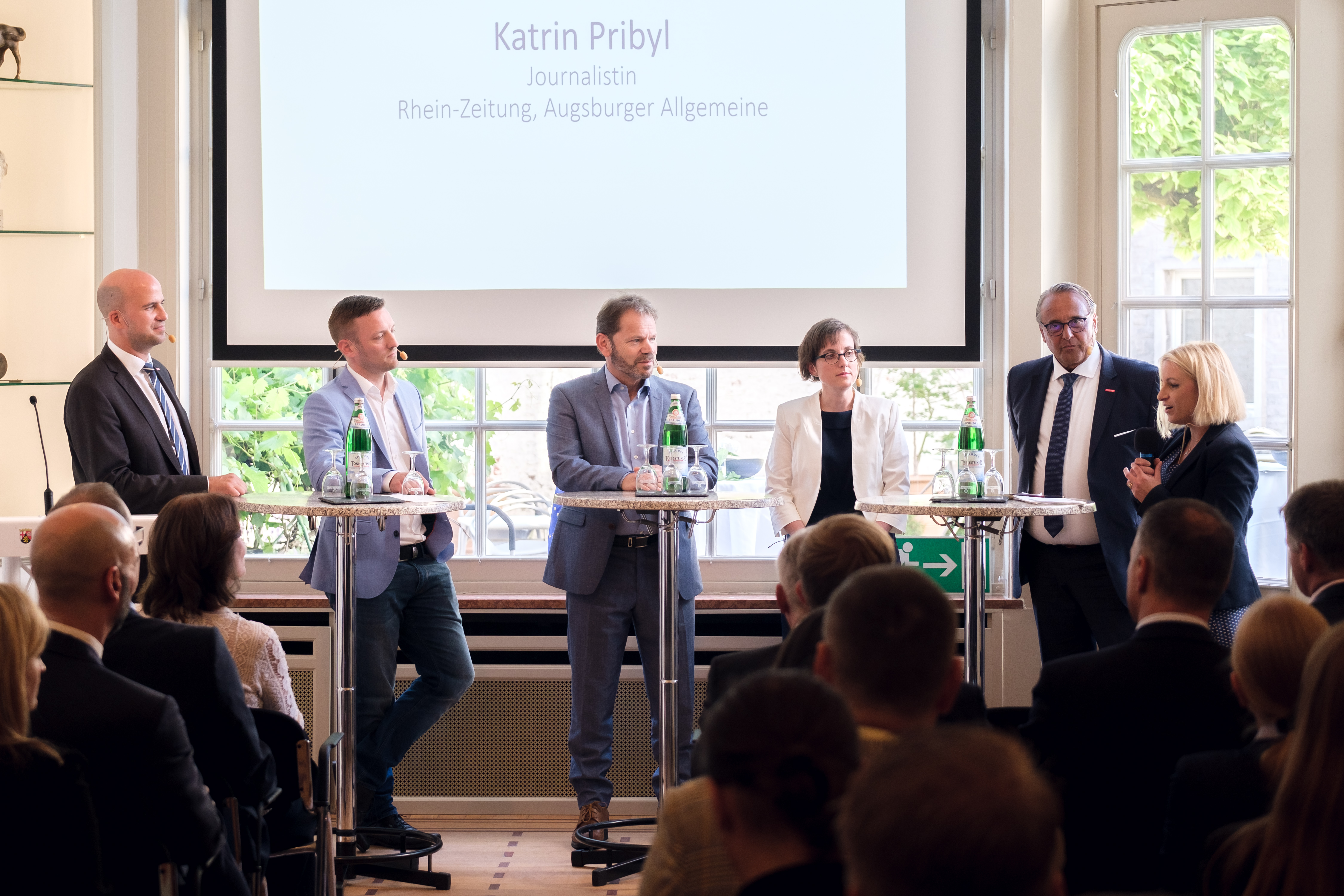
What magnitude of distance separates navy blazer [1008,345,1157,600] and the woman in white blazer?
1.32 feet

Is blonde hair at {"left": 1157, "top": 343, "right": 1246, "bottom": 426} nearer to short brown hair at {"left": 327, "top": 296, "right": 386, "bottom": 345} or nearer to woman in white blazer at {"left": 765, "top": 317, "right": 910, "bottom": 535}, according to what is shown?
woman in white blazer at {"left": 765, "top": 317, "right": 910, "bottom": 535}

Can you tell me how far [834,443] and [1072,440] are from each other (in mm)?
771

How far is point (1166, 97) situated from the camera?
13.8 ft

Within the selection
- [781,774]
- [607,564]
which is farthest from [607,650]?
[781,774]

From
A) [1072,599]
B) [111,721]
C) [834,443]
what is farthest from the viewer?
[834,443]

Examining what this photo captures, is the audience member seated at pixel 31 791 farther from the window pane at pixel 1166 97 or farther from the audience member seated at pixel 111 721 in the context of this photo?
the window pane at pixel 1166 97

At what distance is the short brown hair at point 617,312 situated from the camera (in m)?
3.76

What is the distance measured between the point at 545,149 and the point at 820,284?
45.2 inches

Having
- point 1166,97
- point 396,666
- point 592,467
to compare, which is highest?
point 1166,97

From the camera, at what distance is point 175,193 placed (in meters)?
4.37

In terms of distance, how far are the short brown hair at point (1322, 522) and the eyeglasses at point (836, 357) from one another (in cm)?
178

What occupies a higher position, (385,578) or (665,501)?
(665,501)

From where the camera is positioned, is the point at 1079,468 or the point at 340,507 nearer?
the point at 340,507

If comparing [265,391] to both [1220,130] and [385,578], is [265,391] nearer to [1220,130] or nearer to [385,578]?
[385,578]
